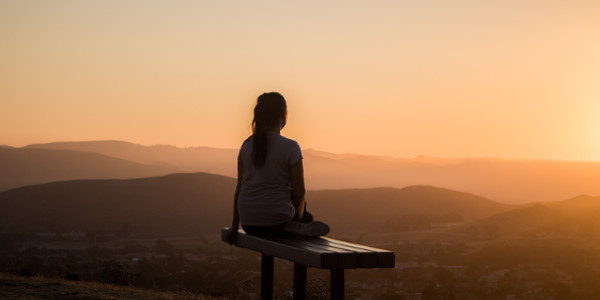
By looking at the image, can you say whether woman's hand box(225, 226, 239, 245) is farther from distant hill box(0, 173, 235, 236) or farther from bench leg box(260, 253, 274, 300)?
distant hill box(0, 173, 235, 236)

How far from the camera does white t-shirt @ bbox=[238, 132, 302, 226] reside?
7258mm

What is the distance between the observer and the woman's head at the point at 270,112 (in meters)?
7.44

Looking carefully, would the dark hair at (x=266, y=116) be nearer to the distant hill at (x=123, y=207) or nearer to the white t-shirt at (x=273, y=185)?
the white t-shirt at (x=273, y=185)

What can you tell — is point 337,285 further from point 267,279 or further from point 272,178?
point 267,279

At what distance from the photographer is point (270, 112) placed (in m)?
7.44

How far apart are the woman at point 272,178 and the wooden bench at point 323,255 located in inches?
7.2

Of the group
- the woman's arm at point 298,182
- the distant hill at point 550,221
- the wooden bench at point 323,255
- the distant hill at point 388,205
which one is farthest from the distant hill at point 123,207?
the wooden bench at point 323,255

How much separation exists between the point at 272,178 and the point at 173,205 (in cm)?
12467

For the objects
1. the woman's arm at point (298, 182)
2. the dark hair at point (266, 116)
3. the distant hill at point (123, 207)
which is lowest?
the distant hill at point (123, 207)

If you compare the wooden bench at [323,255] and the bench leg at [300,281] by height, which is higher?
the wooden bench at [323,255]

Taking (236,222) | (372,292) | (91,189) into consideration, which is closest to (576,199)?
(372,292)

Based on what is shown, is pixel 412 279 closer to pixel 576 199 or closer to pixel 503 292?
pixel 503 292

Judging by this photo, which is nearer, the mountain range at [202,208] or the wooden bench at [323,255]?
the wooden bench at [323,255]

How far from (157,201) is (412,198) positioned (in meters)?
55.7
